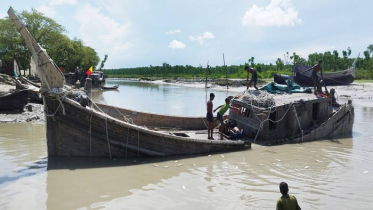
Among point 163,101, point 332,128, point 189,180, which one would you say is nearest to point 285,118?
point 332,128

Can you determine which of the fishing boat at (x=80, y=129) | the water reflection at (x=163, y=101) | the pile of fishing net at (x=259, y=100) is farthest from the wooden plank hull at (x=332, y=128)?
the water reflection at (x=163, y=101)


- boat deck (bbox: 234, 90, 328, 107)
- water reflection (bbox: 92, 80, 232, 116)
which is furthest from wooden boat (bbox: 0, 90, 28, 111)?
boat deck (bbox: 234, 90, 328, 107)

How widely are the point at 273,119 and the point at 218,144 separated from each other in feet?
8.68

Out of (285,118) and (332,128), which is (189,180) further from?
(332,128)

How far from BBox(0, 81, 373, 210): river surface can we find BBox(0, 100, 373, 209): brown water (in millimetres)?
16

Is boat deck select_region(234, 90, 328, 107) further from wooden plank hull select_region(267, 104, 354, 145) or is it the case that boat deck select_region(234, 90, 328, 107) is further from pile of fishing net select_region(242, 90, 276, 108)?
wooden plank hull select_region(267, 104, 354, 145)

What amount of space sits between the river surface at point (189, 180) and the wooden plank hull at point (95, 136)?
0.24m

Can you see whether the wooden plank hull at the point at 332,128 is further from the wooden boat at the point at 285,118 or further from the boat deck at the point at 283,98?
the boat deck at the point at 283,98

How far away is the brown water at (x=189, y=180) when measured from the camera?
19.6 ft

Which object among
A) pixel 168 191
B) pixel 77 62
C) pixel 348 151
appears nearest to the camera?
pixel 168 191

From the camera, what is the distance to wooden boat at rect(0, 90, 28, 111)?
14.4 metres

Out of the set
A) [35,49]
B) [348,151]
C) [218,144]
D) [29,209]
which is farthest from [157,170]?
[348,151]

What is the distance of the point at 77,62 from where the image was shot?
47250 millimetres

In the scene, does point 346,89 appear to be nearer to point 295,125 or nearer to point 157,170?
point 295,125
